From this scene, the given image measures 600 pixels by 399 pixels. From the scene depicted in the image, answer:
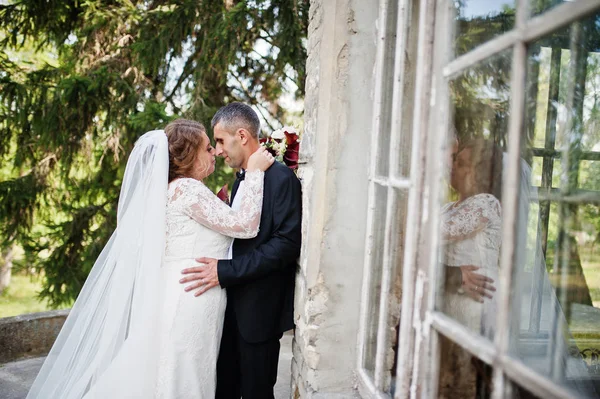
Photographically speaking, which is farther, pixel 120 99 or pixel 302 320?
pixel 120 99

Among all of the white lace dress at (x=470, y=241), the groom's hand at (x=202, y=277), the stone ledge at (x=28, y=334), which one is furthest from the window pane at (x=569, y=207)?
the stone ledge at (x=28, y=334)

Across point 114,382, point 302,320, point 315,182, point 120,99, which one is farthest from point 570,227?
point 120,99

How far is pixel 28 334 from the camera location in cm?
401

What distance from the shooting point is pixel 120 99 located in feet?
19.5

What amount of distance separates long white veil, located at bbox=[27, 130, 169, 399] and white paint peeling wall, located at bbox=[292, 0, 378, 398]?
2.81 feet

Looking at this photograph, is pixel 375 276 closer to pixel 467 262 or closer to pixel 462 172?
pixel 467 262

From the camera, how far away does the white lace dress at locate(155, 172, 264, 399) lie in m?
2.49

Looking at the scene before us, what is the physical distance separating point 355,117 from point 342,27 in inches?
14.7

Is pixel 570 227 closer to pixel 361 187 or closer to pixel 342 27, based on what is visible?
pixel 361 187

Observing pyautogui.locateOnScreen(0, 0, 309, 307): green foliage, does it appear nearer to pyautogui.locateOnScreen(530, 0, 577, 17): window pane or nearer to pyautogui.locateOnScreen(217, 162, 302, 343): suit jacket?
pyautogui.locateOnScreen(217, 162, 302, 343): suit jacket

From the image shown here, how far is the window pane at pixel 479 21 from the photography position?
3.79 feet

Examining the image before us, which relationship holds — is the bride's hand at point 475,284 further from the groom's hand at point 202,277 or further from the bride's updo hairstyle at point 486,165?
the groom's hand at point 202,277

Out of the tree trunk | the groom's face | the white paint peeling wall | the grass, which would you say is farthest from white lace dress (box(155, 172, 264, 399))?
the grass

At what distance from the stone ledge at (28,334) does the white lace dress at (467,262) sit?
12.1ft
